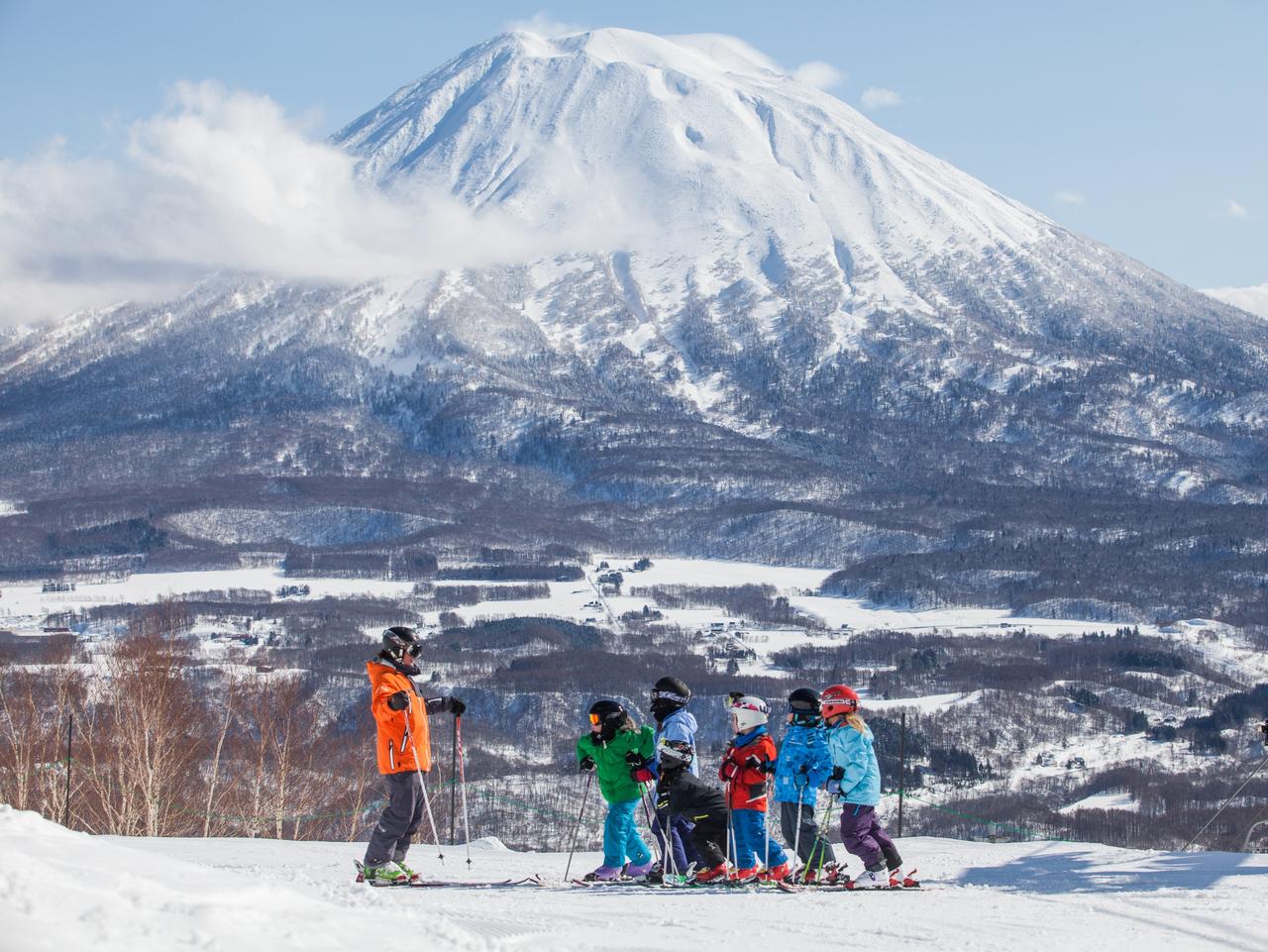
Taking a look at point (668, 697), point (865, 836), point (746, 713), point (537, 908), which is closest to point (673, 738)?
point (668, 697)

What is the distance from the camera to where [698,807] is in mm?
14203

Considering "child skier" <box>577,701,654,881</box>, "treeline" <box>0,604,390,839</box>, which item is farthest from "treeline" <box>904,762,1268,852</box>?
"child skier" <box>577,701,654,881</box>

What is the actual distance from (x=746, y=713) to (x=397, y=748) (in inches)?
120

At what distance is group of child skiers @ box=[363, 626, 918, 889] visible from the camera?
541 inches

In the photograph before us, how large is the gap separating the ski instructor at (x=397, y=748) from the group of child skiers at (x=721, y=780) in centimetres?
2

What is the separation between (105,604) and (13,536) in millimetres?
59650

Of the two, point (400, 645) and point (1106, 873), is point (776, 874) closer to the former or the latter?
point (400, 645)

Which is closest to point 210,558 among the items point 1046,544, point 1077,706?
point 1046,544

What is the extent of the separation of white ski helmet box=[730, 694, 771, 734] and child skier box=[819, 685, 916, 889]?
0.56 metres

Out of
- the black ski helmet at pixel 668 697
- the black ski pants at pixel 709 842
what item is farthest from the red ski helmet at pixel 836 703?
the black ski pants at pixel 709 842

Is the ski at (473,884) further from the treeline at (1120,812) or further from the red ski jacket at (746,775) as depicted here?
the treeline at (1120,812)

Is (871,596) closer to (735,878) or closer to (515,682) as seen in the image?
(515,682)

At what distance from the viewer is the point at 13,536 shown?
179 m

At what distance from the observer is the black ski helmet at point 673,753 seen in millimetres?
14000
